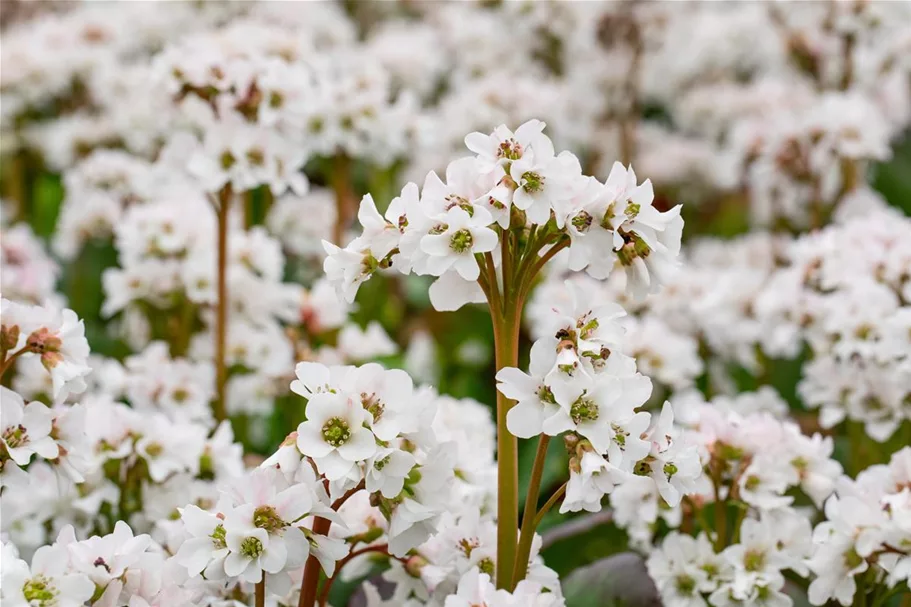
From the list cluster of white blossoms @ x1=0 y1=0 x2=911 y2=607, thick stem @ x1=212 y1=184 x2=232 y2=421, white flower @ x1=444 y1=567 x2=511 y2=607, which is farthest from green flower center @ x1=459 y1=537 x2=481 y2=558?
thick stem @ x1=212 y1=184 x2=232 y2=421

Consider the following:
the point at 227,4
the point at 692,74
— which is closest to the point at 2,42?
the point at 227,4

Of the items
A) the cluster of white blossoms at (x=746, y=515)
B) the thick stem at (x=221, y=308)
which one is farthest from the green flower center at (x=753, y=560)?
the thick stem at (x=221, y=308)

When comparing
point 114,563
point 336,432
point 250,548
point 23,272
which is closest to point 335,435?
point 336,432

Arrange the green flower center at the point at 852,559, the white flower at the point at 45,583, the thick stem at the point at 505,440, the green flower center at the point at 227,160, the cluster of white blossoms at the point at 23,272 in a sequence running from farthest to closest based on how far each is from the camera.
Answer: the cluster of white blossoms at the point at 23,272, the green flower center at the point at 227,160, the green flower center at the point at 852,559, the thick stem at the point at 505,440, the white flower at the point at 45,583

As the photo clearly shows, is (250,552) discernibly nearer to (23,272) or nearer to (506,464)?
(506,464)

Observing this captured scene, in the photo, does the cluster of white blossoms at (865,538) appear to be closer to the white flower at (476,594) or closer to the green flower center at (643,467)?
the green flower center at (643,467)

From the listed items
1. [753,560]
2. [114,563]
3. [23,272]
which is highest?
[114,563]
